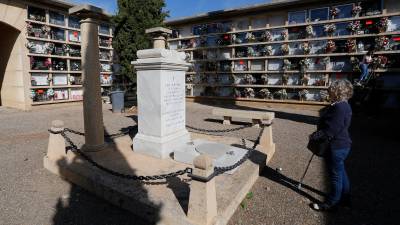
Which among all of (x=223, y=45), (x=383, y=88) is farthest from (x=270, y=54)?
(x=383, y=88)

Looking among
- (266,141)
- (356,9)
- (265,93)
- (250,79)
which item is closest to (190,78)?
(250,79)

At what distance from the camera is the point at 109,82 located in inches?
556

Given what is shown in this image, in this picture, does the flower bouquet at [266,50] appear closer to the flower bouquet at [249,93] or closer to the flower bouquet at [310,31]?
the flower bouquet at [310,31]

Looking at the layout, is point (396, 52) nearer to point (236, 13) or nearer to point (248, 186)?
point (236, 13)

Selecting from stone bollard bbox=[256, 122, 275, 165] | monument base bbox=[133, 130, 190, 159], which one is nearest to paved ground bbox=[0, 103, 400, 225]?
stone bollard bbox=[256, 122, 275, 165]

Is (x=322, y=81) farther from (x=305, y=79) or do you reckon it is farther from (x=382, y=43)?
(x=382, y=43)

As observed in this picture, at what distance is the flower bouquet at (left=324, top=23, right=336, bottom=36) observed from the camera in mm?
10547

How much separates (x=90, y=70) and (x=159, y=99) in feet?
4.63

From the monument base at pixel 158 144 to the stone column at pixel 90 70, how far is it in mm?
840

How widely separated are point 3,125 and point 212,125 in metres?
6.74

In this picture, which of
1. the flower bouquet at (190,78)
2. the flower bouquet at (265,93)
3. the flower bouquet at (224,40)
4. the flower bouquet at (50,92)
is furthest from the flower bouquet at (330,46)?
the flower bouquet at (50,92)

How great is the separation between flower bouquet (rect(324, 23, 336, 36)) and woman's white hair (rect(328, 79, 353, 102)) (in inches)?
357

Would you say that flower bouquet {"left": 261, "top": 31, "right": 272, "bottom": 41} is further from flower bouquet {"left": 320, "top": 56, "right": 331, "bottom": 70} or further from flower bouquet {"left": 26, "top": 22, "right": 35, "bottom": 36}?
flower bouquet {"left": 26, "top": 22, "right": 35, "bottom": 36}

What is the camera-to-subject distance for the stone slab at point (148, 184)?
113 inches
